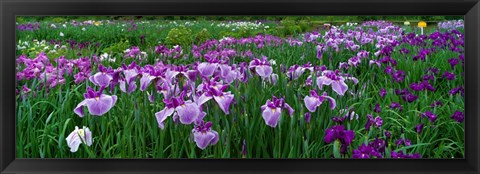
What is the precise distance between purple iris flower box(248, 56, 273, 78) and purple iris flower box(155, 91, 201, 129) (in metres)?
0.33

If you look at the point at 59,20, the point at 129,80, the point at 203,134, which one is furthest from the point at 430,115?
the point at 59,20

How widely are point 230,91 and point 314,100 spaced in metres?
0.36

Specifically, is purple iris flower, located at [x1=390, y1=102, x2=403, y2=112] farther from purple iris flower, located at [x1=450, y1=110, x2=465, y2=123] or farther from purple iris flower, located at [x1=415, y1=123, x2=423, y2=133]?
purple iris flower, located at [x1=450, y1=110, x2=465, y2=123]

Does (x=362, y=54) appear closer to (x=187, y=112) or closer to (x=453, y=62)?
(x=453, y=62)

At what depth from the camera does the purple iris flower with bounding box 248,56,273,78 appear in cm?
254

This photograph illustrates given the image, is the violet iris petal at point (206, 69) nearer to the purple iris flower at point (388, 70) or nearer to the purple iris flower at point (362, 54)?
the purple iris flower at point (362, 54)

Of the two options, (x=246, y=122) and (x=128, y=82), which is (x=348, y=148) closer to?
(x=246, y=122)

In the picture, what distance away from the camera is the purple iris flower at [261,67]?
254 cm

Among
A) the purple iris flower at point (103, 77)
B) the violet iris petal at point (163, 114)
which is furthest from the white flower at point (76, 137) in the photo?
the violet iris petal at point (163, 114)

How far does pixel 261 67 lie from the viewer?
100 inches

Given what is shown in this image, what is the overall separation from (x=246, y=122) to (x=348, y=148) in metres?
0.44
